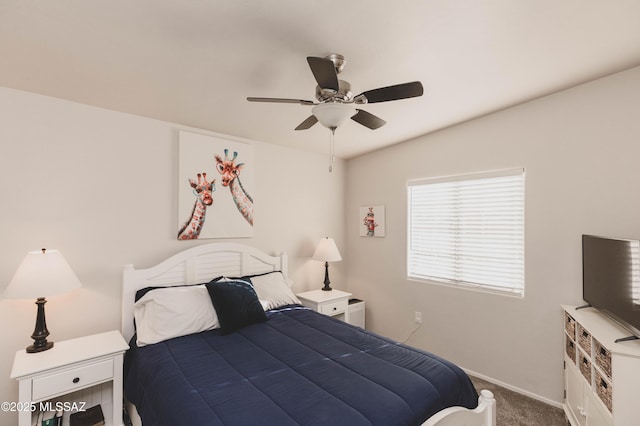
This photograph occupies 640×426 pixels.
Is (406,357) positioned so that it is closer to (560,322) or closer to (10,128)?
(560,322)

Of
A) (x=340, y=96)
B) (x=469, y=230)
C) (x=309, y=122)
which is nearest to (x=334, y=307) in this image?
(x=469, y=230)

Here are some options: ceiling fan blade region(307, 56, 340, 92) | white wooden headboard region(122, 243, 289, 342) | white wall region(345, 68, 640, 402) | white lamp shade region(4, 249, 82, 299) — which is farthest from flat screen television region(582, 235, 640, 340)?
white lamp shade region(4, 249, 82, 299)

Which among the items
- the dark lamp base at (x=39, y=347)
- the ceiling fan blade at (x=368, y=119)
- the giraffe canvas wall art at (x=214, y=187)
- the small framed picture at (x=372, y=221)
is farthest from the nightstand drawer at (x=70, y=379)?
the small framed picture at (x=372, y=221)

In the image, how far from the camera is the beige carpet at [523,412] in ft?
Result: 7.58

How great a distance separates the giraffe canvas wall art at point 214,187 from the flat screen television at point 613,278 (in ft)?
9.82

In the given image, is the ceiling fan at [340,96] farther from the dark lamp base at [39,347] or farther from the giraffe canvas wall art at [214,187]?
the dark lamp base at [39,347]

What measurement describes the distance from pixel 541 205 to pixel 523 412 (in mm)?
1671

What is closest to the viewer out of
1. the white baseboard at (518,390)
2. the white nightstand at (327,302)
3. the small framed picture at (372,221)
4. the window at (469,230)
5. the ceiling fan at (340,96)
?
the ceiling fan at (340,96)

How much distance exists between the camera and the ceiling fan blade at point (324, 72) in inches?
54.8

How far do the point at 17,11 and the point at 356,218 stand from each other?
3616mm

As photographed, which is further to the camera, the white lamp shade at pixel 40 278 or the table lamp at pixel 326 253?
the table lamp at pixel 326 253

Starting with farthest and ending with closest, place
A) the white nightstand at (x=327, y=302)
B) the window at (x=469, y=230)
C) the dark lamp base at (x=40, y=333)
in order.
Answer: the white nightstand at (x=327, y=302), the window at (x=469, y=230), the dark lamp base at (x=40, y=333)

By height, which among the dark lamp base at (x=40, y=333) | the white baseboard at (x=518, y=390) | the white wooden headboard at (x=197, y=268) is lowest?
the white baseboard at (x=518, y=390)

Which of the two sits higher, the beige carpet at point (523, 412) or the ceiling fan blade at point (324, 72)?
the ceiling fan blade at point (324, 72)
